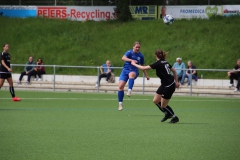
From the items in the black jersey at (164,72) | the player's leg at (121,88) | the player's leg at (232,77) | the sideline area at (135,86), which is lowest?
the sideline area at (135,86)

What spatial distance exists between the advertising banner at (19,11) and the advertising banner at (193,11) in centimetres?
1012

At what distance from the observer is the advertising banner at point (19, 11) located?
4681 cm

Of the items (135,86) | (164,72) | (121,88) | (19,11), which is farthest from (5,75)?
(19,11)

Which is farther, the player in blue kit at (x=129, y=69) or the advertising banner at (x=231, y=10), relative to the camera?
the advertising banner at (x=231, y=10)

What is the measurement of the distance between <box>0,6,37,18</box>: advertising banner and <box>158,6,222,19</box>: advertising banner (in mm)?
10119

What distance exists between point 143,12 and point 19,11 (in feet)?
30.6

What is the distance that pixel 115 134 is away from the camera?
12203 millimetres

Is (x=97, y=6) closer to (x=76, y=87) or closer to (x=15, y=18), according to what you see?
(x=15, y=18)

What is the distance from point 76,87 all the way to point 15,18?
16.9 m

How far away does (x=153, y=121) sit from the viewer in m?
15.1

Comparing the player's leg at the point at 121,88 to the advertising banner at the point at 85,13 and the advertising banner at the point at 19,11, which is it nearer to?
the advertising banner at the point at 85,13

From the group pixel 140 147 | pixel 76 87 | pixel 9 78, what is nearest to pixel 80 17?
pixel 76 87

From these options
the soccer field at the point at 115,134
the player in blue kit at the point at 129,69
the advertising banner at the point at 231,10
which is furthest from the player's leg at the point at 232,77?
the advertising banner at the point at 231,10

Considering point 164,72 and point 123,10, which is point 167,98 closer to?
point 164,72
